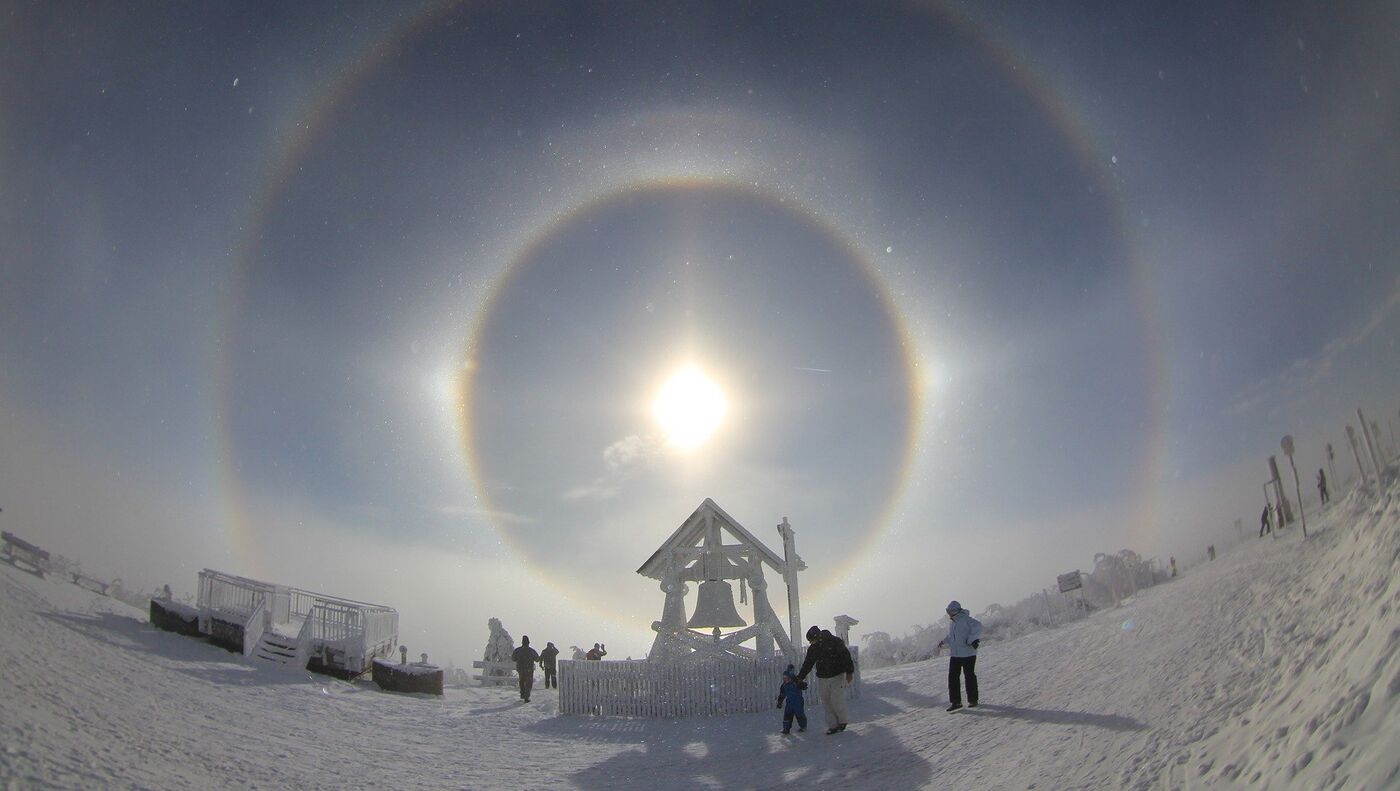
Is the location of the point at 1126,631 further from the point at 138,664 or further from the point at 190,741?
the point at 138,664

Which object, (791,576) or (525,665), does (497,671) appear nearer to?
(525,665)

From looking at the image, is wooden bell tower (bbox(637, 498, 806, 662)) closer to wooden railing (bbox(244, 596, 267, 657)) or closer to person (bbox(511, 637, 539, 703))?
person (bbox(511, 637, 539, 703))

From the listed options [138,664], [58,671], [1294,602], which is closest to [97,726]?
[58,671]

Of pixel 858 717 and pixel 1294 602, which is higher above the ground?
pixel 1294 602

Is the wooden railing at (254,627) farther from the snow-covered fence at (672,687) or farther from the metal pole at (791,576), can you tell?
the metal pole at (791,576)

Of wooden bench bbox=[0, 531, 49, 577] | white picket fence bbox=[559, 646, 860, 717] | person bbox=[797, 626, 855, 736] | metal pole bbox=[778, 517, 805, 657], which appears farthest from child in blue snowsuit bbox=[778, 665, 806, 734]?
wooden bench bbox=[0, 531, 49, 577]

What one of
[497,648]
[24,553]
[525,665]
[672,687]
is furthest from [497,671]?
[24,553]

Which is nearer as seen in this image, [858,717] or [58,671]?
[58,671]
